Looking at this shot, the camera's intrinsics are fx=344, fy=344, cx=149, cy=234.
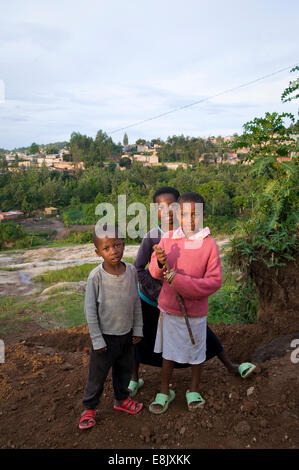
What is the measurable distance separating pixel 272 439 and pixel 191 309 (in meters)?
0.83

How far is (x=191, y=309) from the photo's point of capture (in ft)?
7.15

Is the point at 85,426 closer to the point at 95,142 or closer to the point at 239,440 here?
the point at 239,440

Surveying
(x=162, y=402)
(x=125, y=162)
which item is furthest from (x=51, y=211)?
(x=162, y=402)

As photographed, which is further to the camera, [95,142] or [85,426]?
[95,142]

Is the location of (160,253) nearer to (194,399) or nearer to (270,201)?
(194,399)

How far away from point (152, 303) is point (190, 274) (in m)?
0.48

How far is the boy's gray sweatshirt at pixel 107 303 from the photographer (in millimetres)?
2133

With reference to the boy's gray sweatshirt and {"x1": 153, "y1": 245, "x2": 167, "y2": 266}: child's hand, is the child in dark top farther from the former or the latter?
{"x1": 153, "y1": 245, "x2": 167, "y2": 266}: child's hand

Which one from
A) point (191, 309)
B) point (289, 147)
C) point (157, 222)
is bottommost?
point (191, 309)

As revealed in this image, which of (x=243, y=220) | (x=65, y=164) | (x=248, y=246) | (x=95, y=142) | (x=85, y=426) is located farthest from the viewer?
(x=95, y=142)

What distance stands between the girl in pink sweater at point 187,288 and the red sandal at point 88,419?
372mm

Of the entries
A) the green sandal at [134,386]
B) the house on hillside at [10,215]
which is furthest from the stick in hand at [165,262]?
the house on hillside at [10,215]

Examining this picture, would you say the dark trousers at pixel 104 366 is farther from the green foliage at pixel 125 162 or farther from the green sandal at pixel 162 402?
the green foliage at pixel 125 162
